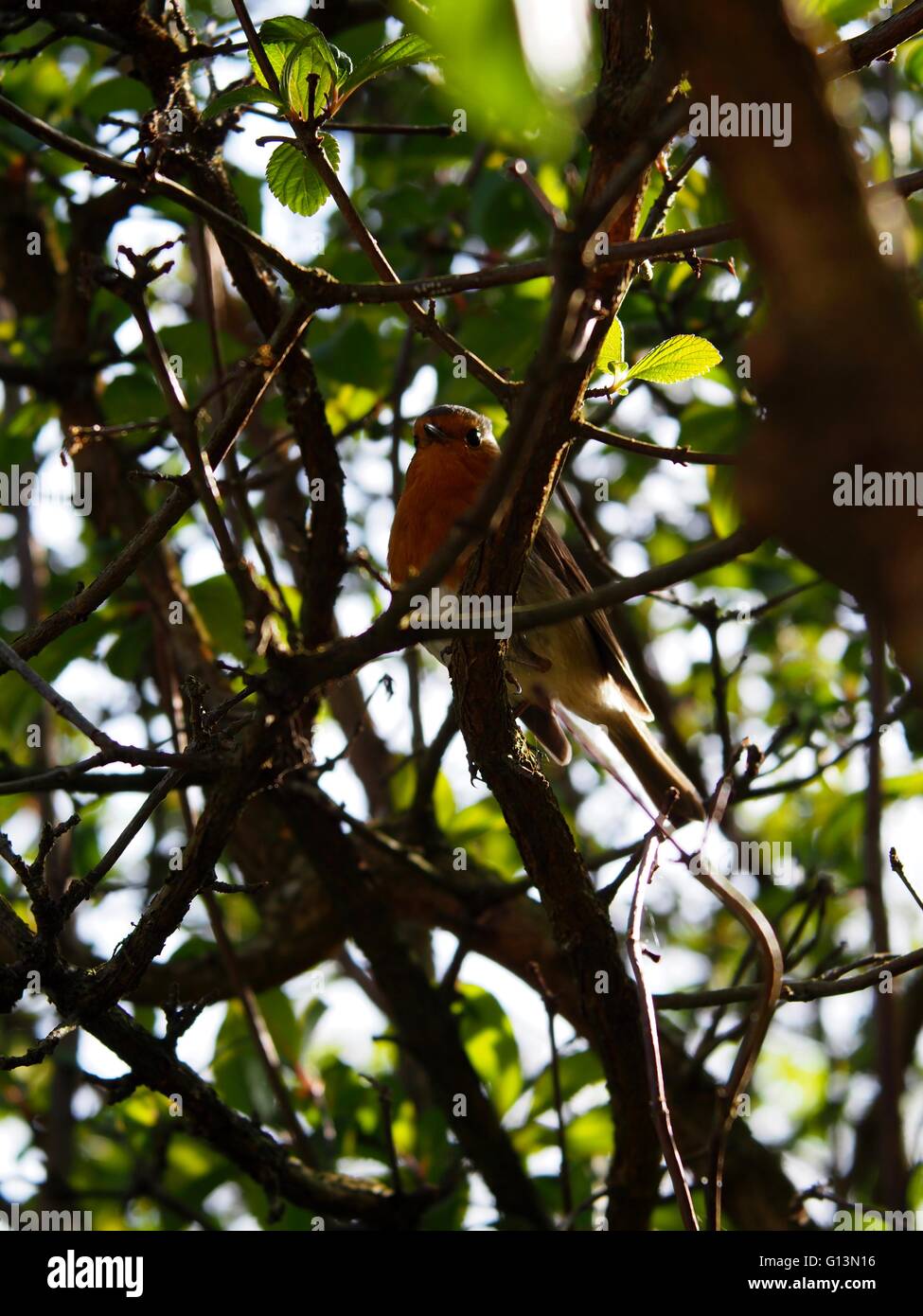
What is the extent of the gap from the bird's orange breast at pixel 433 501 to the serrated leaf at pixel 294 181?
5.23 feet

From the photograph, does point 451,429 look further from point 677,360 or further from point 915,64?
point 677,360

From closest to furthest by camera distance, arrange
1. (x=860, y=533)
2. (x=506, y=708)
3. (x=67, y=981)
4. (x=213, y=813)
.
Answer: (x=860, y=533) < (x=213, y=813) < (x=67, y=981) < (x=506, y=708)

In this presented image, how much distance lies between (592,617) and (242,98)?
229 cm

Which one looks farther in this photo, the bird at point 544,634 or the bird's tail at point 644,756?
the bird's tail at point 644,756

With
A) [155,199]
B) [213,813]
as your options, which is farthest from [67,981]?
[155,199]

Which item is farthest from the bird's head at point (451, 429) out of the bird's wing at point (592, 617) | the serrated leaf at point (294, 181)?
the serrated leaf at point (294, 181)

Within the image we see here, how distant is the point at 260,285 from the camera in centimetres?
338

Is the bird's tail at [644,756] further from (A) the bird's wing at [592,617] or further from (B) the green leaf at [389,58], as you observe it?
(B) the green leaf at [389,58]

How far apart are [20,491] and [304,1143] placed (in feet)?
8.36

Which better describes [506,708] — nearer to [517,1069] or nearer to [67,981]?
[67,981]

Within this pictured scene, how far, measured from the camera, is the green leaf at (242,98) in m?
2.35

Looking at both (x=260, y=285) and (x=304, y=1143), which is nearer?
(x=260, y=285)

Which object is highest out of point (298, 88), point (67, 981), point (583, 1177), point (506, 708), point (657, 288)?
point (657, 288)

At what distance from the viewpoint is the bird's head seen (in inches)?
179
